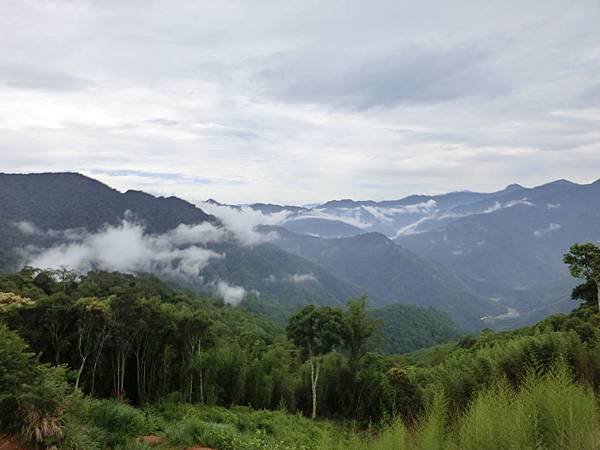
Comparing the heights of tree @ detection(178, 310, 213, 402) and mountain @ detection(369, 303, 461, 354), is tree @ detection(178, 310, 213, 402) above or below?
above

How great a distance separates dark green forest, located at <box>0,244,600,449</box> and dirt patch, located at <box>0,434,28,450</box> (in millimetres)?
126

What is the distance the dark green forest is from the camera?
3.02 meters

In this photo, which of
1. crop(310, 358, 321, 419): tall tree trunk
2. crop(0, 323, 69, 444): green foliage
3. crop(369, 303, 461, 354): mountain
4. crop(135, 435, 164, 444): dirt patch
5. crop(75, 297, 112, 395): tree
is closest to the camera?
crop(0, 323, 69, 444): green foliage

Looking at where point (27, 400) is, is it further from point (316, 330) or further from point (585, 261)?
point (585, 261)

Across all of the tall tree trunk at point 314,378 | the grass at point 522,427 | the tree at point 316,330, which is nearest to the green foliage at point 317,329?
the tree at point 316,330

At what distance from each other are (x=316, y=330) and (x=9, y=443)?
16.6 meters

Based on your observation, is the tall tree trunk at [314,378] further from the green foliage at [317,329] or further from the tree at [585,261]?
the tree at [585,261]

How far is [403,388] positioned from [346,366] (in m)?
3.77

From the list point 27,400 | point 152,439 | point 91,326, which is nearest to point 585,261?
point 152,439

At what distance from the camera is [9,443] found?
22.4 ft

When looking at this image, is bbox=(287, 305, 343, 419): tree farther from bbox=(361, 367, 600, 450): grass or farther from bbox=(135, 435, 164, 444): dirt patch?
bbox=(361, 367, 600, 450): grass

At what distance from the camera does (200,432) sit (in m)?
11.6

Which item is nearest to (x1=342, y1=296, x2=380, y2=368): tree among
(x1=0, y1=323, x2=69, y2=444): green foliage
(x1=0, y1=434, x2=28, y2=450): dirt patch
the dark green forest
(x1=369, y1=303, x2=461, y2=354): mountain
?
the dark green forest

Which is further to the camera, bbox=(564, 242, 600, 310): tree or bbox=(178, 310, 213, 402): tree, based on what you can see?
bbox=(564, 242, 600, 310): tree
